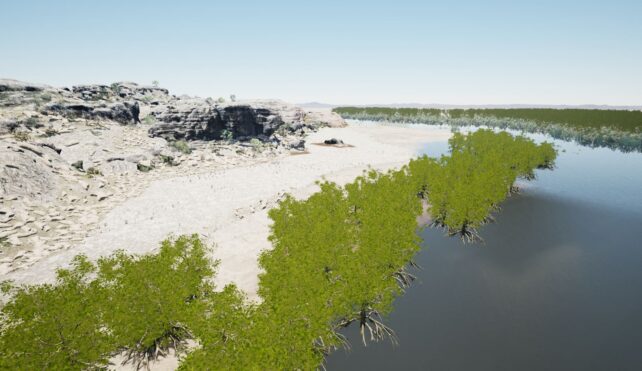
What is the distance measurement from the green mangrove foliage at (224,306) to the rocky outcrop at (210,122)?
60.4 metres

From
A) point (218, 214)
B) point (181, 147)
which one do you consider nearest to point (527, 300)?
point (218, 214)

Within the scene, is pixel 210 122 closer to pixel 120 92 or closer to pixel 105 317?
pixel 120 92

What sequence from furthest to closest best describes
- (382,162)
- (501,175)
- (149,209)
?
(382,162) < (501,175) < (149,209)

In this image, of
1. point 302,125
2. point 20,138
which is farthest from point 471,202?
point 302,125

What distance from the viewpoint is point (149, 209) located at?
4406cm

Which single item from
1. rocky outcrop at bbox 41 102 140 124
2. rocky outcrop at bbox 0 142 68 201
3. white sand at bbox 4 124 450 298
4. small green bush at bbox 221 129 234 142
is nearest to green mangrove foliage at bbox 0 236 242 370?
white sand at bbox 4 124 450 298

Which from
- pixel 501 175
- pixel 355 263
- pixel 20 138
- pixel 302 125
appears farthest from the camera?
pixel 302 125

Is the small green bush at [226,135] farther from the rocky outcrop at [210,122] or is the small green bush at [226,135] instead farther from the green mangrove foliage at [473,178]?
the green mangrove foliage at [473,178]

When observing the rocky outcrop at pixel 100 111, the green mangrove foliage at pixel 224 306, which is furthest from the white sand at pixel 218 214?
the rocky outcrop at pixel 100 111

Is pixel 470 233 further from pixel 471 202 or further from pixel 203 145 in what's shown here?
pixel 203 145

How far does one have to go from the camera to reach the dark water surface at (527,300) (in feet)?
75.0

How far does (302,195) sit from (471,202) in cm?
2475

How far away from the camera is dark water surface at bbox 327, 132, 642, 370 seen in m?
22.9

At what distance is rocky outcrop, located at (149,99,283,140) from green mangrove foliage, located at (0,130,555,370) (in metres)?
60.4
